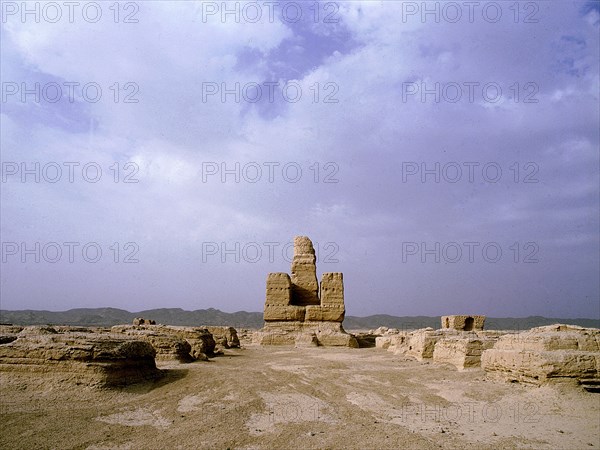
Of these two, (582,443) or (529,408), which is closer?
(582,443)

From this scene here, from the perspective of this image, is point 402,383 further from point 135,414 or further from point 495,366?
point 135,414

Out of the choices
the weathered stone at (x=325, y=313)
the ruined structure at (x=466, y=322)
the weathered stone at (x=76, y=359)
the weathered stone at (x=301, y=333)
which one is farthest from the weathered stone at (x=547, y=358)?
the ruined structure at (x=466, y=322)

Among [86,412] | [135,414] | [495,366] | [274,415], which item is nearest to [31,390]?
[86,412]

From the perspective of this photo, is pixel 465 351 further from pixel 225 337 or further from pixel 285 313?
pixel 285 313

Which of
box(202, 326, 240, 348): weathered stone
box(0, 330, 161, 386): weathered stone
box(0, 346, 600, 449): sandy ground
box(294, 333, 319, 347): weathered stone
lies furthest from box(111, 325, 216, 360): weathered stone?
box(294, 333, 319, 347): weathered stone

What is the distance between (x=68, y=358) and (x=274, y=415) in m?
3.87

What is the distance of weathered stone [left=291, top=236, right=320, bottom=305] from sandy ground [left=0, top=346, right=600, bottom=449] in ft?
46.6

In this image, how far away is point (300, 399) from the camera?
6559mm

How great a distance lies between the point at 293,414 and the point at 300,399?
894mm

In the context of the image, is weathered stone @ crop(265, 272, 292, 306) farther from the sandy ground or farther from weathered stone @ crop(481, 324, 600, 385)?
weathered stone @ crop(481, 324, 600, 385)

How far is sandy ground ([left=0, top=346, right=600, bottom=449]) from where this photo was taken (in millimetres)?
4605

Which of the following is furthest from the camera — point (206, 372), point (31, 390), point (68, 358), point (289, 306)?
point (289, 306)

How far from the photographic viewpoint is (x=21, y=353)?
6914mm

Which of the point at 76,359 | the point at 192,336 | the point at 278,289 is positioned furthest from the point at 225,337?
the point at 76,359
